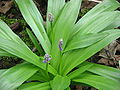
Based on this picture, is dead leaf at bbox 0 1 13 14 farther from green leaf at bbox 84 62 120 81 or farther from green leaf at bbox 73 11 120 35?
green leaf at bbox 84 62 120 81

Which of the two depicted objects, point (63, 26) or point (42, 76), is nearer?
point (42, 76)

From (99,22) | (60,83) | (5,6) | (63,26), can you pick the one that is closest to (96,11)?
(99,22)

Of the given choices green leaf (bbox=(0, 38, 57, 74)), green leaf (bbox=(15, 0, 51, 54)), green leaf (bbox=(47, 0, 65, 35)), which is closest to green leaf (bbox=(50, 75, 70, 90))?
green leaf (bbox=(0, 38, 57, 74))

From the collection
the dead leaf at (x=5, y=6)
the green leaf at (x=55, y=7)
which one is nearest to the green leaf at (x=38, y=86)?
the green leaf at (x=55, y=7)

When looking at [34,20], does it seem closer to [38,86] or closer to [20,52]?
[20,52]

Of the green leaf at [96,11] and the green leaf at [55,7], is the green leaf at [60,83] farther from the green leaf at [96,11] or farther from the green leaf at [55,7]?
the green leaf at [55,7]

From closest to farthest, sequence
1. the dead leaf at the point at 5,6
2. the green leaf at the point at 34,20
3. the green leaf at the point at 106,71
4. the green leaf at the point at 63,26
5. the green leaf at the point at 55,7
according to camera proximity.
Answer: the green leaf at the point at 106,71
the green leaf at the point at 63,26
the green leaf at the point at 34,20
the green leaf at the point at 55,7
the dead leaf at the point at 5,6
